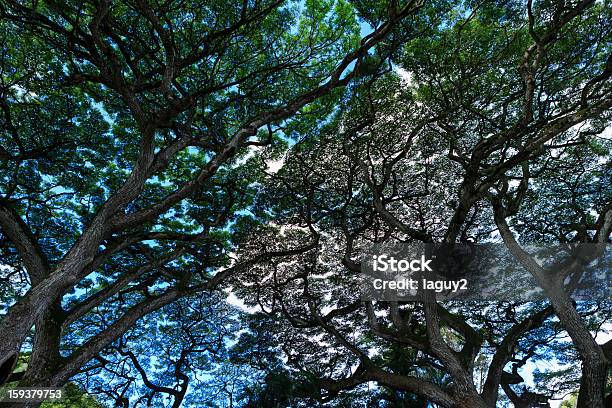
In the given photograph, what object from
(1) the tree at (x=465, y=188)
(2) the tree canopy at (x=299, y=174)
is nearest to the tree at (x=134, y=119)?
(2) the tree canopy at (x=299, y=174)

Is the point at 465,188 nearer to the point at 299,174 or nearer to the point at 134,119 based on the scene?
the point at 299,174

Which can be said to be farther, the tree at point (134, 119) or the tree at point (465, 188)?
the tree at point (465, 188)

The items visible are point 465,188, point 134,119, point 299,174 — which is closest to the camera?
point 465,188

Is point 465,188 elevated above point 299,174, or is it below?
below

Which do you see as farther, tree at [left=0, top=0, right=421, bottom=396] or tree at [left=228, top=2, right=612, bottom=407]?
tree at [left=228, top=2, right=612, bottom=407]

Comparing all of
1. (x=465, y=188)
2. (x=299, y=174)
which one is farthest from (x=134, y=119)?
(x=465, y=188)

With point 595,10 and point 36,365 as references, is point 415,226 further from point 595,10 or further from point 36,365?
point 36,365

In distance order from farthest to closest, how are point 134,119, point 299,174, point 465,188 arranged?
point 299,174 < point 134,119 < point 465,188

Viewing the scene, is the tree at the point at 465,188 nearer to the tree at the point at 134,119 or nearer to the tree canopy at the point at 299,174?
the tree canopy at the point at 299,174

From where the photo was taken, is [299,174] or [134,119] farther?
[299,174]

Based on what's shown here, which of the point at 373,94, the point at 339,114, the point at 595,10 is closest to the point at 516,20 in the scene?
the point at 595,10

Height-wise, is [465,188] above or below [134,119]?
below

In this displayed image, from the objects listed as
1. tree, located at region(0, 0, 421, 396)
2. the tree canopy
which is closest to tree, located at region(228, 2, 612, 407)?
the tree canopy

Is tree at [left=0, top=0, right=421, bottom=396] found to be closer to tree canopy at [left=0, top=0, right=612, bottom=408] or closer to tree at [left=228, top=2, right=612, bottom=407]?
tree canopy at [left=0, top=0, right=612, bottom=408]
